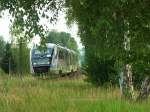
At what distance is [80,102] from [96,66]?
594 inches

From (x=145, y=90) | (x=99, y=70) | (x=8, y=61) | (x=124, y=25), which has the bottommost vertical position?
(x=145, y=90)

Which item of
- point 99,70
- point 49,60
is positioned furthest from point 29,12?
point 49,60

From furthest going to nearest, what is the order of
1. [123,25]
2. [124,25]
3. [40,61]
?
1. [40,61]
2. [123,25]
3. [124,25]

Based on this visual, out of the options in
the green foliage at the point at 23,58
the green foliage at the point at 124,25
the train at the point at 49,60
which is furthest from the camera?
the green foliage at the point at 23,58

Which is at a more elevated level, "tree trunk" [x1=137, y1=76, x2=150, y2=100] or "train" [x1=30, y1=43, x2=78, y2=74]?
"train" [x1=30, y1=43, x2=78, y2=74]

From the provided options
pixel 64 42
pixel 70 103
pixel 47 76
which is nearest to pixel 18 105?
pixel 70 103

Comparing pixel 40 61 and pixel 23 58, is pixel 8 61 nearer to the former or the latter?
pixel 23 58

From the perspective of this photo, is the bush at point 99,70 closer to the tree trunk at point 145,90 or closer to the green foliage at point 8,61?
the tree trunk at point 145,90

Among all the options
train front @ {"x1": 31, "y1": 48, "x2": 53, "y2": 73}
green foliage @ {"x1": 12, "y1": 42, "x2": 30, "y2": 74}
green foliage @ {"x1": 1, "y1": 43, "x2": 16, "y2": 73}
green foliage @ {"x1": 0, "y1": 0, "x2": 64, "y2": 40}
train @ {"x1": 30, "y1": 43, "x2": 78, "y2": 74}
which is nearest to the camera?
green foliage @ {"x1": 0, "y1": 0, "x2": 64, "y2": 40}

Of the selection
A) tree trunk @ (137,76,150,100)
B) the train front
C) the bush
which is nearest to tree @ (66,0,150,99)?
tree trunk @ (137,76,150,100)

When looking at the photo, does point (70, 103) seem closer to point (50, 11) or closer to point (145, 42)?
point (50, 11)

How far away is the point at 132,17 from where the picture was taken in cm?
704

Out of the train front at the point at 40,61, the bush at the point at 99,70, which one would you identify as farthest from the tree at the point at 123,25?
the train front at the point at 40,61

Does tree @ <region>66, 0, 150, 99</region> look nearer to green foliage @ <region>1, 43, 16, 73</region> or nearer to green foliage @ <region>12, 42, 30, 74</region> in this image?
green foliage @ <region>12, 42, 30, 74</region>
